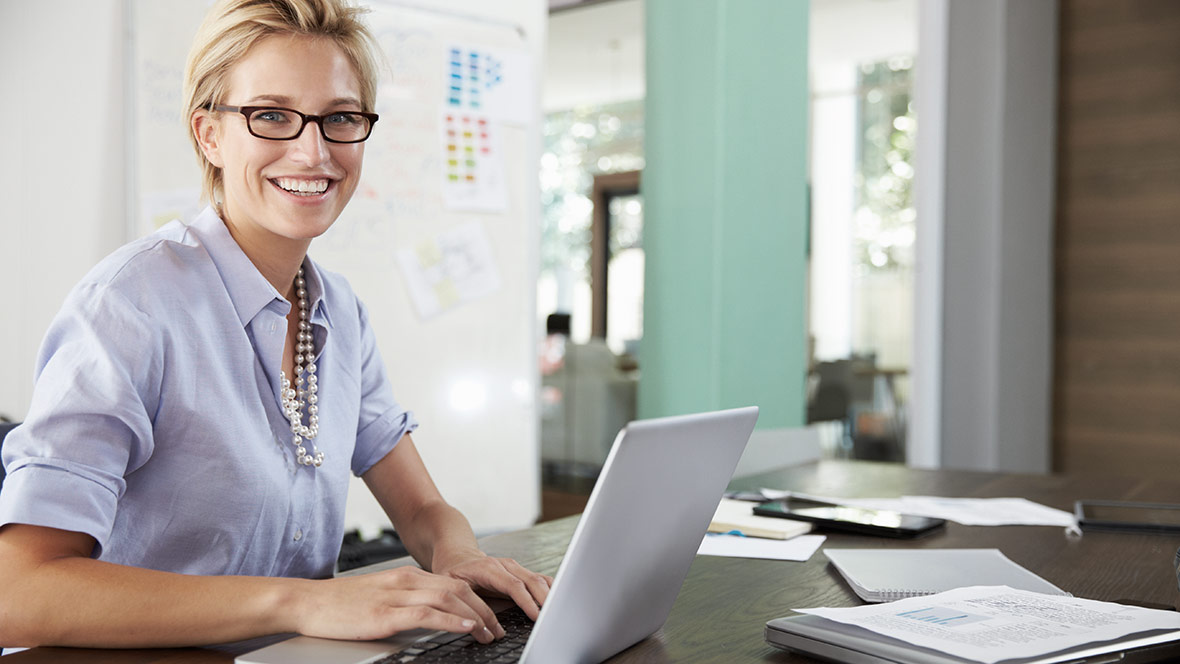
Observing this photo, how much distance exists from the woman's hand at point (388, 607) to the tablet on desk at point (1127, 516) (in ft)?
3.56

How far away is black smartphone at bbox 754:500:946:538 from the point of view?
143 cm

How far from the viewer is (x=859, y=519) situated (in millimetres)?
1469

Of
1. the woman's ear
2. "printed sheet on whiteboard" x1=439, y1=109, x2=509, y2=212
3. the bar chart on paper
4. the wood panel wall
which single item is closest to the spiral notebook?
the bar chart on paper

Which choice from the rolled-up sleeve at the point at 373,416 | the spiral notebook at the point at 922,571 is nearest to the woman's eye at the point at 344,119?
the rolled-up sleeve at the point at 373,416

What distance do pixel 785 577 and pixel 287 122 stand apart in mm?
769

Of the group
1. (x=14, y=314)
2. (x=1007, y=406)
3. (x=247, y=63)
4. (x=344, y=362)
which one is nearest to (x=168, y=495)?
(x=344, y=362)

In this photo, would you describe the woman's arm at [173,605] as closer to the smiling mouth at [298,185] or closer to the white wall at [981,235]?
the smiling mouth at [298,185]

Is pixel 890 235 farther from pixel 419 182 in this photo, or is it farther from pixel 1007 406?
pixel 419 182

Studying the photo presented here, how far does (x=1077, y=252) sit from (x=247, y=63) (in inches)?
155

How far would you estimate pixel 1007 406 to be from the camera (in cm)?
412

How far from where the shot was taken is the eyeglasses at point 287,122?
112 centimetres

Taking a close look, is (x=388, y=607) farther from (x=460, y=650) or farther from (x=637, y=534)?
(x=637, y=534)

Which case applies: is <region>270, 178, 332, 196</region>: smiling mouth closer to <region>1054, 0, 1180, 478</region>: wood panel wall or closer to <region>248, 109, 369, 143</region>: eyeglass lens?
<region>248, 109, 369, 143</region>: eyeglass lens

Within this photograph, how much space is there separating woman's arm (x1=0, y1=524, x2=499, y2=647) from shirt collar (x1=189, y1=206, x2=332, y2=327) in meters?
0.33
